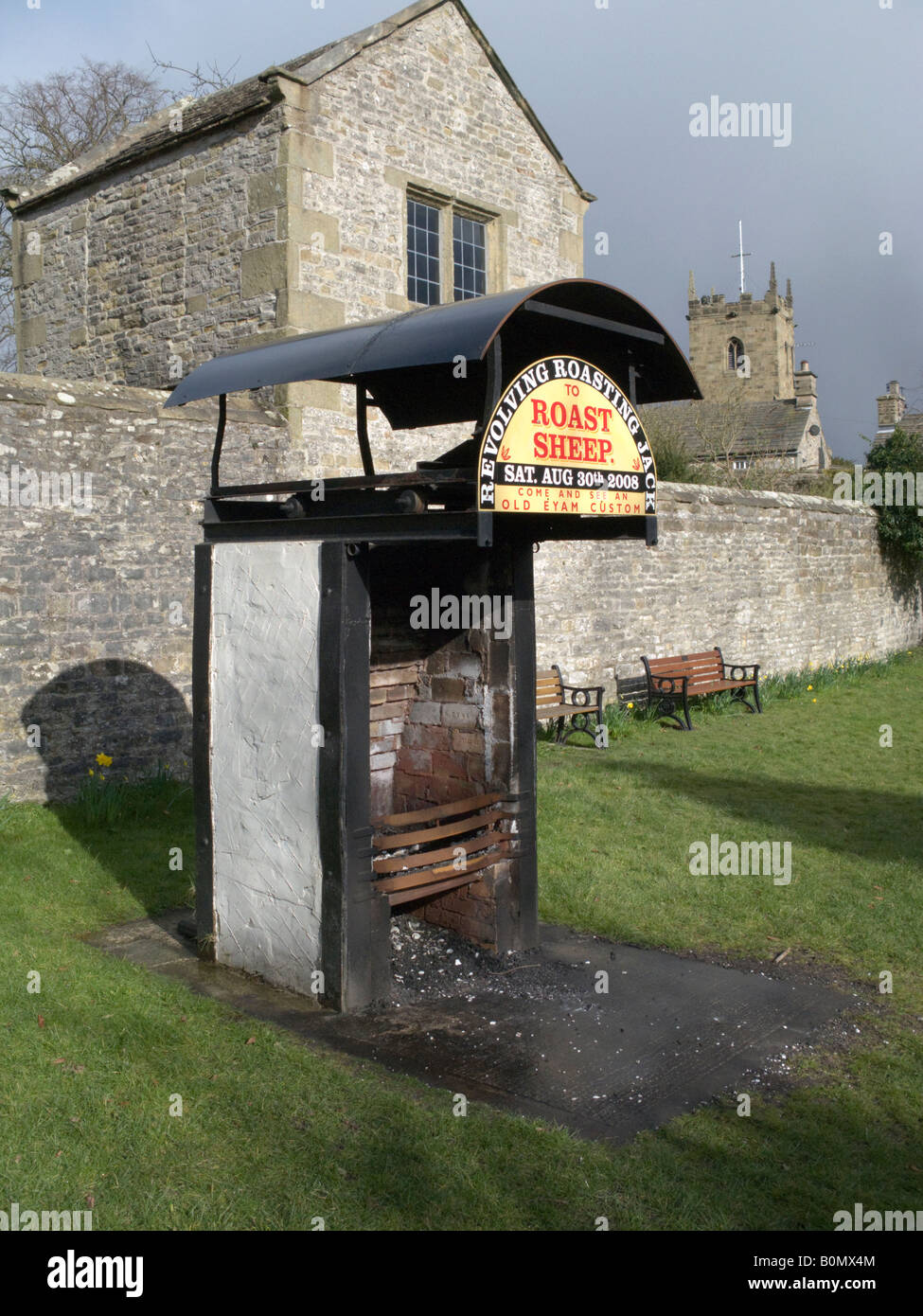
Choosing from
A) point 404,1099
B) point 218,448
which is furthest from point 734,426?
point 404,1099

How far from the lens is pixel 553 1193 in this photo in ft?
12.8

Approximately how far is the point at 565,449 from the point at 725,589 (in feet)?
39.4

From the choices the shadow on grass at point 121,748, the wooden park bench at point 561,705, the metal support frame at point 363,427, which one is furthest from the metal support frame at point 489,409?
the wooden park bench at point 561,705

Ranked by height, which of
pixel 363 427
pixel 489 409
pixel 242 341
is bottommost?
pixel 489 409

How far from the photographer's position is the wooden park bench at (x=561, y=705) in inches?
508

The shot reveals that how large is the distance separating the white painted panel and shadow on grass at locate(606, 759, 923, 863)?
455cm

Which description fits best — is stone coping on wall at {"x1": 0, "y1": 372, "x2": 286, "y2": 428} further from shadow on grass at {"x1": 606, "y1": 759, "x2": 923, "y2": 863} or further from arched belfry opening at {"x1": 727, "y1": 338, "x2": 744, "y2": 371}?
arched belfry opening at {"x1": 727, "y1": 338, "x2": 744, "y2": 371}

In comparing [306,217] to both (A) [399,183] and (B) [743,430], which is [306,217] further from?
(B) [743,430]

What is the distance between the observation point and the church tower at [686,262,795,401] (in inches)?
2717

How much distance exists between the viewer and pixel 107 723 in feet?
31.8

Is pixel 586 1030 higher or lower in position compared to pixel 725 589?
lower

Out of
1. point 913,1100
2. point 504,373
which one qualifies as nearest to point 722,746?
point 504,373

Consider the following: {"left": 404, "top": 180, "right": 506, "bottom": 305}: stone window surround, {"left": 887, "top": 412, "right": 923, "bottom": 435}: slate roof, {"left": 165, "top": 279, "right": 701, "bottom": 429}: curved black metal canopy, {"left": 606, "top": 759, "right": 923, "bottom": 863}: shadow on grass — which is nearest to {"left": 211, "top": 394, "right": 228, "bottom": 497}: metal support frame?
{"left": 165, "top": 279, "right": 701, "bottom": 429}: curved black metal canopy

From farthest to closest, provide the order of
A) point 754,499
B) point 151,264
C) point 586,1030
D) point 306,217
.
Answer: point 754,499 → point 151,264 → point 306,217 → point 586,1030
